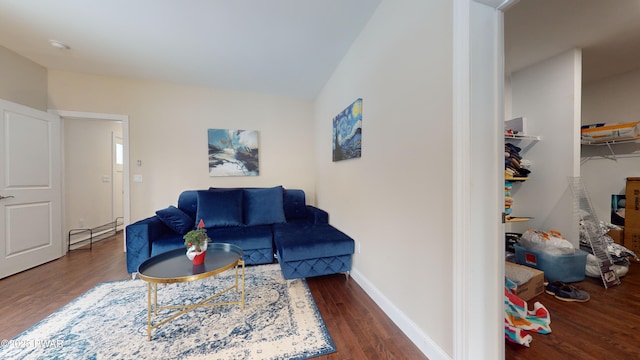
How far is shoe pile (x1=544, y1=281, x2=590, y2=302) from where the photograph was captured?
1.82 meters

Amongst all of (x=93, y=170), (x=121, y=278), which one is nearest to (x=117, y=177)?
(x=93, y=170)

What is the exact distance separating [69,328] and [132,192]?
82.7 inches

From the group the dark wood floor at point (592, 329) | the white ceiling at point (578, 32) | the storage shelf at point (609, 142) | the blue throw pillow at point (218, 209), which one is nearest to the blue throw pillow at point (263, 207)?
the blue throw pillow at point (218, 209)

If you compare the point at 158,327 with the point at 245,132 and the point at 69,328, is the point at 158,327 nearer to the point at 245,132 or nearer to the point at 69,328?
the point at 69,328

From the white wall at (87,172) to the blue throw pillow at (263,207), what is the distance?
8.88 feet

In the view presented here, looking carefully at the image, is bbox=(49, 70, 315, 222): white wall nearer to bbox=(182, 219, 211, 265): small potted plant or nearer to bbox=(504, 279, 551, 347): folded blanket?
bbox=(182, 219, 211, 265): small potted plant

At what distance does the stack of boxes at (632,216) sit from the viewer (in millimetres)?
2635

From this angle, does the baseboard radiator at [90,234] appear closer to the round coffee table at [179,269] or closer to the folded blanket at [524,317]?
the round coffee table at [179,269]

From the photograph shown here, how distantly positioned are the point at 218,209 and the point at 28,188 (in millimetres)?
2182

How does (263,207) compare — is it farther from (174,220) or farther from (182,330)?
(182,330)

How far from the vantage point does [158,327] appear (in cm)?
155

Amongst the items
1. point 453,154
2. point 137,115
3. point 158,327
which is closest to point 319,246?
point 158,327

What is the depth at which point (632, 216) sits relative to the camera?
2.68 metres

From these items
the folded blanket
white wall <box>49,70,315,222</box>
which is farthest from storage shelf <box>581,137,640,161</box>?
white wall <box>49,70,315,222</box>
